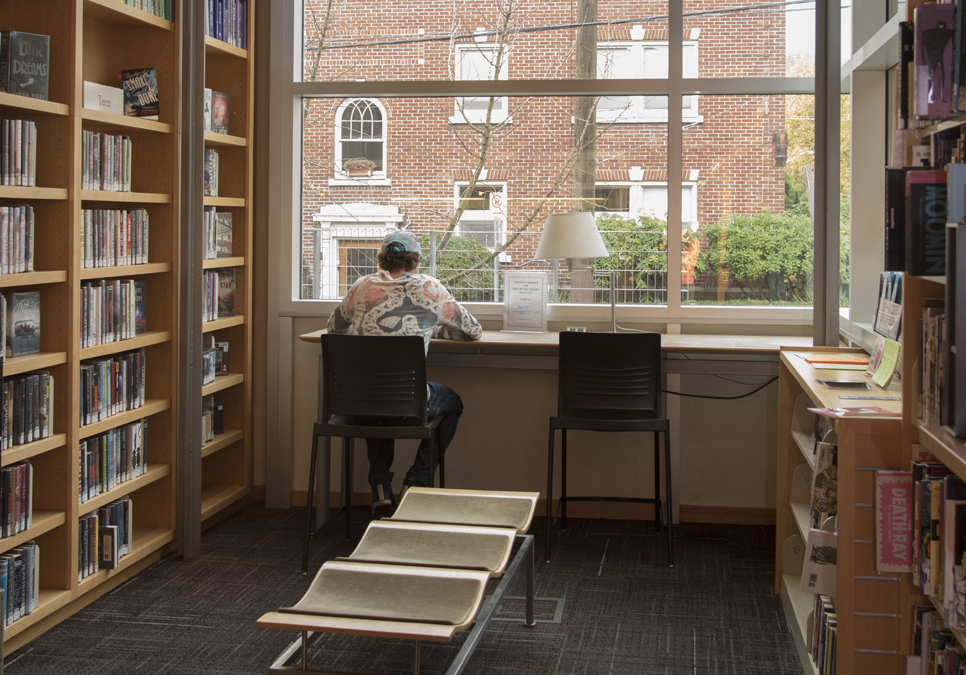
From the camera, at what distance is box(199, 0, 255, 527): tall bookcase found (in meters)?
4.48

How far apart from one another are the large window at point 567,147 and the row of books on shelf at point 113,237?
114cm

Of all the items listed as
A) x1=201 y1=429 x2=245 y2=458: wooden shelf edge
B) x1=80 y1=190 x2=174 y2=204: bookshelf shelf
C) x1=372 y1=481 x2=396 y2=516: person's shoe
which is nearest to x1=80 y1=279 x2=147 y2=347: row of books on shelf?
x1=80 y1=190 x2=174 y2=204: bookshelf shelf

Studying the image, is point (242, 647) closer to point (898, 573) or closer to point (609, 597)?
point (609, 597)

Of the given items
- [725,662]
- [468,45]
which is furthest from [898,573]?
[468,45]

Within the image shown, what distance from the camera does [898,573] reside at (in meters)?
2.22

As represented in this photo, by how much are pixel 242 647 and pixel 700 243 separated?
274cm

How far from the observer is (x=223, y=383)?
4402mm

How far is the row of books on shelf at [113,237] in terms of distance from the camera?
3382 millimetres

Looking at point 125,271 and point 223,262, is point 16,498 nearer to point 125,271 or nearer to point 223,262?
point 125,271

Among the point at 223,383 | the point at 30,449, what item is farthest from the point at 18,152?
the point at 223,383

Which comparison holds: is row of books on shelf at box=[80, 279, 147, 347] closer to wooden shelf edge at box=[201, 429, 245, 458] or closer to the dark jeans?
wooden shelf edge at box=[201, 429, 245, 458]

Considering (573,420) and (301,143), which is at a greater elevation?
(301,143)

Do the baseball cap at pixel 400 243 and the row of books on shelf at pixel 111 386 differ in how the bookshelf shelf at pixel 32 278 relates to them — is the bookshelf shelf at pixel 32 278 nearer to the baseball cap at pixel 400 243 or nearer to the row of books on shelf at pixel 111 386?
the row of books on shelf at pixel 111 386

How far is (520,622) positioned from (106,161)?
2.19 meters
